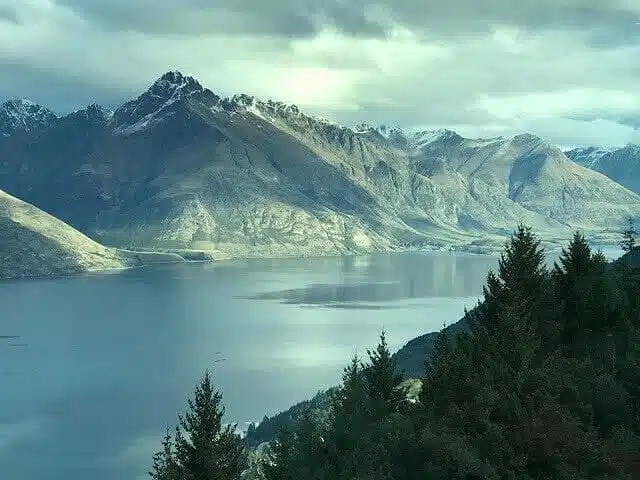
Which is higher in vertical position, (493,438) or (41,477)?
(493,438)

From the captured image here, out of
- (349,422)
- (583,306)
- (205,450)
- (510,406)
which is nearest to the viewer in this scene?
(510,406)

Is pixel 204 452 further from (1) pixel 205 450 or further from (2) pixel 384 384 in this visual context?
(2) pixel 384 384

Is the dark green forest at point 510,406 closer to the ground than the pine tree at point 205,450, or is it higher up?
higher up

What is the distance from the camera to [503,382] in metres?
27.9

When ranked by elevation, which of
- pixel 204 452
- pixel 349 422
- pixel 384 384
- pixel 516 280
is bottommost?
pixel 204 452

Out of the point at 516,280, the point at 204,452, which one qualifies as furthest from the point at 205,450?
the point at 516,280

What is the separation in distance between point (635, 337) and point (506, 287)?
23.7 ft

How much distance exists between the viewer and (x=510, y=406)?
2583 centimetres

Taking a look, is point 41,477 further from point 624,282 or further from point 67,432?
point 624,282

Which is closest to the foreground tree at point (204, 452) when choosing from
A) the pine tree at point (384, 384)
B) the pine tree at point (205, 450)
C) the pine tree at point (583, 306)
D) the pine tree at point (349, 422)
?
the pine tree at point (205, 450)

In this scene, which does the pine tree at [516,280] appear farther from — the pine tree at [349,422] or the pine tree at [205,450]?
the pine tree at [205,450]

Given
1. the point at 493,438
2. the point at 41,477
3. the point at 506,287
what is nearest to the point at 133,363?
the point at 41,477

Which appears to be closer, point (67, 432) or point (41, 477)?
point (41, 477)

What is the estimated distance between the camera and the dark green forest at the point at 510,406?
24422mm
